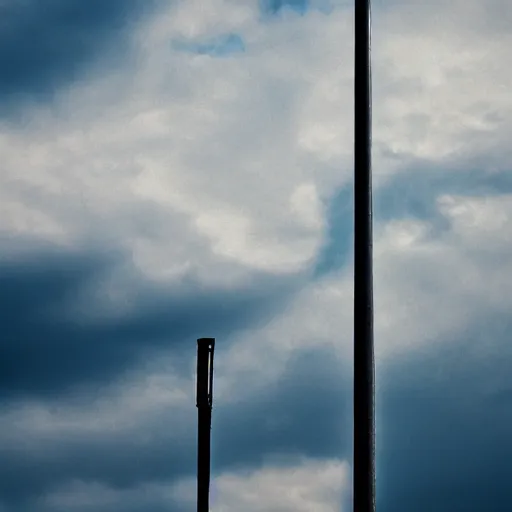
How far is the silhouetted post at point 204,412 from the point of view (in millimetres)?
15227

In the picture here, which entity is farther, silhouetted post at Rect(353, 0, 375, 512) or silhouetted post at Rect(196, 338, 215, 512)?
silhouetted post at Rect(196, 338, 215, 512)

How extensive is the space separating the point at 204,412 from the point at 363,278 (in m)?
5.07

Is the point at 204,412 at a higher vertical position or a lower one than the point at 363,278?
lower

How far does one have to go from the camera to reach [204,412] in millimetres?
15328

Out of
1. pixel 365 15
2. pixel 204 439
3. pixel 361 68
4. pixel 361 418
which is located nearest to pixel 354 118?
pixel 361 68

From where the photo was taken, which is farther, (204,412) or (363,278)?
(204,412)

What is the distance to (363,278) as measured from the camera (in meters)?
11.2

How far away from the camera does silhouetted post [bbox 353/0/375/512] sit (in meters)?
10.6

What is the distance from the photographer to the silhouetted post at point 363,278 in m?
10.6

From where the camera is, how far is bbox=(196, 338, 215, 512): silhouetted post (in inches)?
599

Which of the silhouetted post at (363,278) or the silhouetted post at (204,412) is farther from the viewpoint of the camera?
the silhouetted post at (204,412)

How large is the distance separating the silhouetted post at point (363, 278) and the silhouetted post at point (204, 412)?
4546 millimetres

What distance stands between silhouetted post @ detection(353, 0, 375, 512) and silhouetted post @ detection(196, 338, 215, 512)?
4546 millimetres

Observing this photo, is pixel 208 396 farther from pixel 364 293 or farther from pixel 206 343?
pixel 364 293
